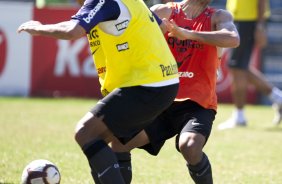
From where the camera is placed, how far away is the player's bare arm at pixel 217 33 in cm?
559

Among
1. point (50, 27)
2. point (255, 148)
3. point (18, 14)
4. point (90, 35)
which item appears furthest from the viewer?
point (18, 14)

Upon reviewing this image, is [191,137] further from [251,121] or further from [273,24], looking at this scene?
[273,24]

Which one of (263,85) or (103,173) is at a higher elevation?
(103,173)

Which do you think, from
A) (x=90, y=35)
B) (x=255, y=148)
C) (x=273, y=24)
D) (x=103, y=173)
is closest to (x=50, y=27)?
(x=90, y=35)

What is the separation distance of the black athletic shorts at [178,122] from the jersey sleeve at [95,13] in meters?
1.15

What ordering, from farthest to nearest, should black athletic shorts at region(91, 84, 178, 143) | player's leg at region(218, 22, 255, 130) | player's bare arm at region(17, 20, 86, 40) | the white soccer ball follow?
player's leg at region(218, 22, 255, 130), the white soccer ball, black athletic shorts at region(91, 84, 178, 143), player's bare arm at region(17, 20, 86, 40)

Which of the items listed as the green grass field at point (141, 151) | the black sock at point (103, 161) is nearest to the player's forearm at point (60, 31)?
the black sock at point (103, 161)

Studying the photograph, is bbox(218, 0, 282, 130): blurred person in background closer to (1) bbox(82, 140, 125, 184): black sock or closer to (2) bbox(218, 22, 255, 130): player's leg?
(2) bbox(218, 22, 255, 130): player's leg

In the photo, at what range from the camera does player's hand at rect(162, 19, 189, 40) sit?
18.2 ft

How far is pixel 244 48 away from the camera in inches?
447

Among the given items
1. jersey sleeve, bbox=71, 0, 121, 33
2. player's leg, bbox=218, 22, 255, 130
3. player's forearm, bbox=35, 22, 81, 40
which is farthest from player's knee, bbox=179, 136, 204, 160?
player's leg, bbox=218, 22, 255, 130

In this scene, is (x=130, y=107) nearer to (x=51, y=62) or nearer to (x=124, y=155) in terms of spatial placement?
(x=124, y=155)

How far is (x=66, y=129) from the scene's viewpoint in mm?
10133

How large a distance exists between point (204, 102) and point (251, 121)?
19.3 ft
